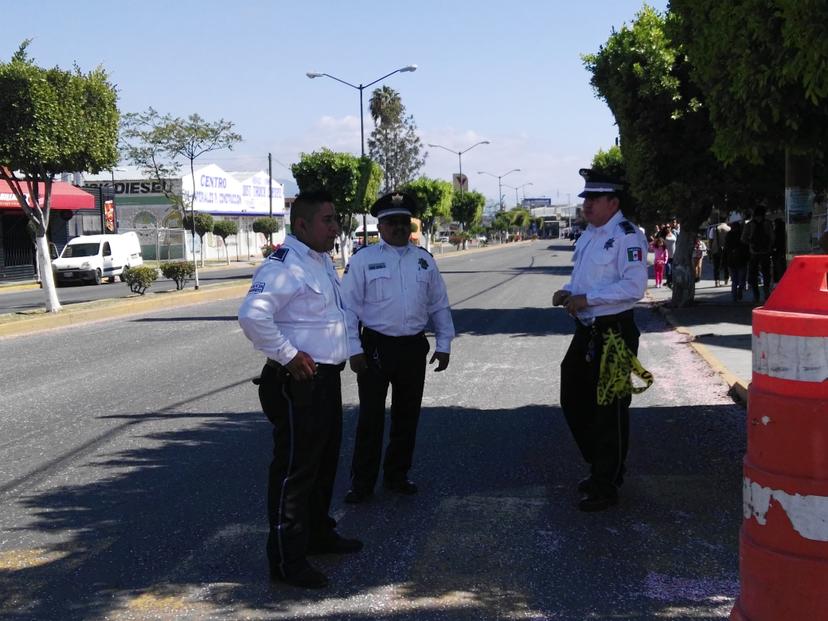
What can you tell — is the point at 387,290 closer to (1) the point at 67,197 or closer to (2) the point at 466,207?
(1) the point at 67,197

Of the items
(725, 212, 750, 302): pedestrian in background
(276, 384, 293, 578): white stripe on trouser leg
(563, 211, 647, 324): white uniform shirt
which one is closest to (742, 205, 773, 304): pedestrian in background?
(725, 212, 750, 302): pedestrian in background

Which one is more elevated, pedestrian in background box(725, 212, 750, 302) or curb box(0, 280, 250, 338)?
pedestrian in background box(725, 212, 750, 302)

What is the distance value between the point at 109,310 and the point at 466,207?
79.9 meters

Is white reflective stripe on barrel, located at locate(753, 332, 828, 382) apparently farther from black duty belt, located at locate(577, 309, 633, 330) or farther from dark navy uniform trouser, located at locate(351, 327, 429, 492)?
dark navy uniform trouser, located at locate(351, 327, 429, 492)

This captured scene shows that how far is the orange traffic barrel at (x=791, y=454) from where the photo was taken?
264 centimetres

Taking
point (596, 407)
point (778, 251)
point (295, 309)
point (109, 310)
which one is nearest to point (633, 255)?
point (596, 407)

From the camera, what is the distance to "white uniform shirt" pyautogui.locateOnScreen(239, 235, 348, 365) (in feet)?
12.4

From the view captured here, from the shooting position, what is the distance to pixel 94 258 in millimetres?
32719

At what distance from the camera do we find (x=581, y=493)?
519 cm

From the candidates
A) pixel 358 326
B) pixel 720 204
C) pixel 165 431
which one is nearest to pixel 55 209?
pixel 720 204

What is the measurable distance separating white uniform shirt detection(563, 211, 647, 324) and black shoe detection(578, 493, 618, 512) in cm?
97

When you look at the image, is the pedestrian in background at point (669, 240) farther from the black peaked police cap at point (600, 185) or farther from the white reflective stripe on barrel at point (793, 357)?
the white reflective stripe on barrel at point (793, 357)

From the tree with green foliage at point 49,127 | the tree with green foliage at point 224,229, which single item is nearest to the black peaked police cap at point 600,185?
the tree with green foliage at point 49,127

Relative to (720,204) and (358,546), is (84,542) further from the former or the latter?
(720,204)
